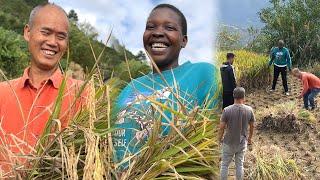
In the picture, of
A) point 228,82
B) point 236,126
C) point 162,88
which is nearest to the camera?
point 162,88

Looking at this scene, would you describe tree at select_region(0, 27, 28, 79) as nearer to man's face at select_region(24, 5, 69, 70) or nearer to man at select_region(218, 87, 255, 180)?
man at select_region(218, 87, 255, 180)

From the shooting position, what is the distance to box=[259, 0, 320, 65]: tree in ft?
67.4

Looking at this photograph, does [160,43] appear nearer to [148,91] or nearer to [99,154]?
[148,91]

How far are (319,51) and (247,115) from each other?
14.8 metres

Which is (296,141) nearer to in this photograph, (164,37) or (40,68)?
(40,68)

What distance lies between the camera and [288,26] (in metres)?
21.1

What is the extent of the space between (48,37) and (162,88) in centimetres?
75

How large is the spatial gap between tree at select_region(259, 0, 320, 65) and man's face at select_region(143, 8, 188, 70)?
737 inches

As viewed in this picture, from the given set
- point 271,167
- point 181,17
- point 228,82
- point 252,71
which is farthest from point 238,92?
point 252,71

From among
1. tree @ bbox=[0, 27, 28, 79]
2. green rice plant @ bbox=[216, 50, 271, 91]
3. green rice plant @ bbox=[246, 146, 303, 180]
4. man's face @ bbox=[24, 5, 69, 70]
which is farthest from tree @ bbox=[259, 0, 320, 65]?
man's face @ bbox=[24, 5, 69, 70]

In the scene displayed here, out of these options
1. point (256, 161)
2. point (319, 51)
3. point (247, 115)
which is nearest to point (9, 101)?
point (247, 115)

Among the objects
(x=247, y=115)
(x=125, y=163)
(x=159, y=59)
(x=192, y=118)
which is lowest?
(x=247, y=115)

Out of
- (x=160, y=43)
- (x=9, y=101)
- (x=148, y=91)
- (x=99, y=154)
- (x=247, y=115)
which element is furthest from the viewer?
(x=247, y=115)

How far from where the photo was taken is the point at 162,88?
5.53 feet
